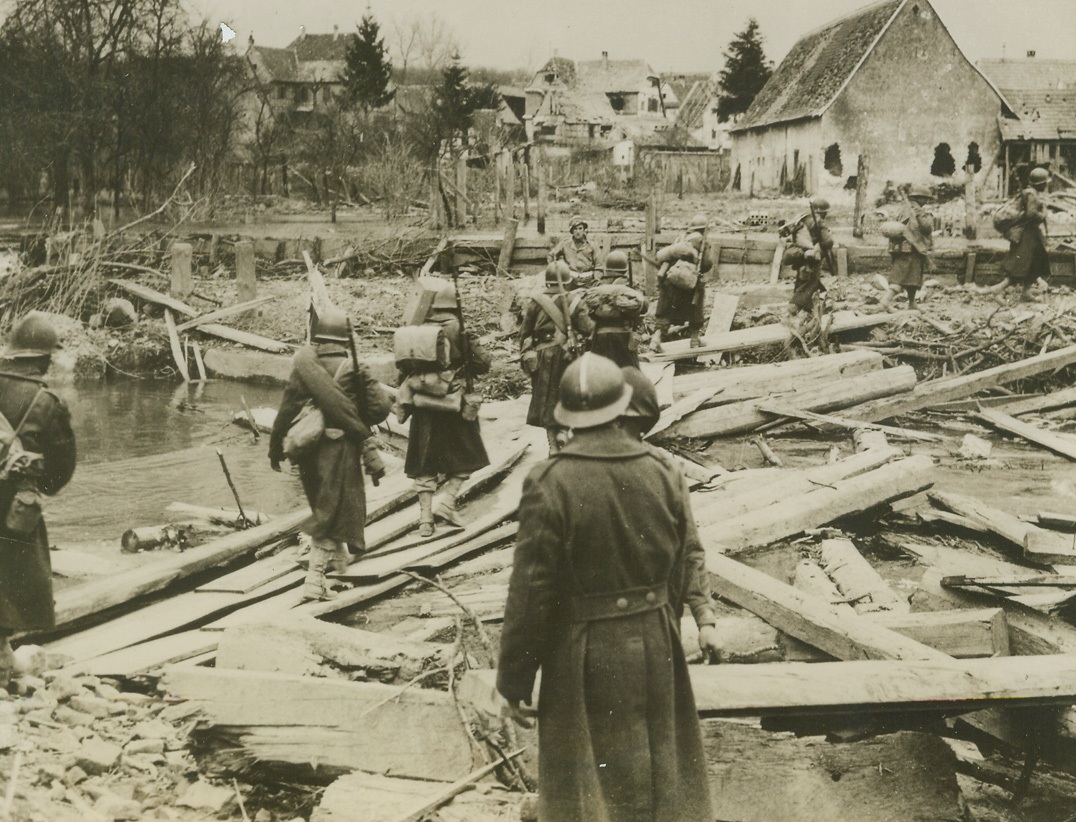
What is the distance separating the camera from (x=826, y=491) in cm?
722

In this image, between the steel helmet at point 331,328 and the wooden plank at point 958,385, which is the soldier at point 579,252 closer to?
the wooden plank at point 958,385

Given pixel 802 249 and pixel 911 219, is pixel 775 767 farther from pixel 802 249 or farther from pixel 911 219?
pixel 911 219

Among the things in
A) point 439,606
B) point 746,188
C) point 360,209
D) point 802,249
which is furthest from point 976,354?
point 746,188

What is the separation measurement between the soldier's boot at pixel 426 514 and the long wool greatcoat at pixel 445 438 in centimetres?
14

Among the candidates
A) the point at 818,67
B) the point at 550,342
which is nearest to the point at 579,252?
the point at 550,342

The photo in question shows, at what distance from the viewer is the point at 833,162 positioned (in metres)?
27.9

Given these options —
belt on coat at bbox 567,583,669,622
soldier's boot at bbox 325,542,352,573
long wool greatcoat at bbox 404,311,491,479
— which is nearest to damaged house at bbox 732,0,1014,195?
long wool greatcoat at bbox 404,311,491,479

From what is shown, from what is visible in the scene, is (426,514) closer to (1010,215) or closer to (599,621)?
(599,621)

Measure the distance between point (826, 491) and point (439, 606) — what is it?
2970mm

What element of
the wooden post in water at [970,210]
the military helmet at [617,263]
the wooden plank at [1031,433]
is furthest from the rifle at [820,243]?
the wooden post in water at [970,210]

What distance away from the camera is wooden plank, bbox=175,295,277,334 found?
597 inches

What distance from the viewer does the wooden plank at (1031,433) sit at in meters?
9.60

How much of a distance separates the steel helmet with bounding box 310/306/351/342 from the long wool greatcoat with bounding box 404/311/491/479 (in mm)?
1060

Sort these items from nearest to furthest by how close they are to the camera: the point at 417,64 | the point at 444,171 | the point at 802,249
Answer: the point at 802,249 → the point at 417,64 → the point at 444,171
